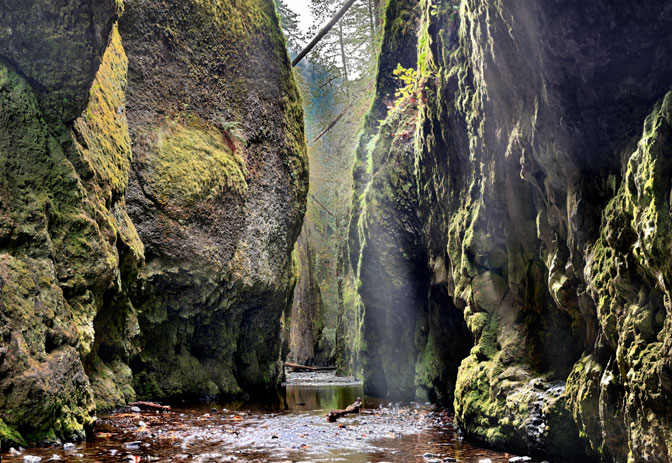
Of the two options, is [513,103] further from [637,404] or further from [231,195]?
[231,195]

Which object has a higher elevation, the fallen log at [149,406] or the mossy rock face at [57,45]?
the mossy rock face at [57,45]

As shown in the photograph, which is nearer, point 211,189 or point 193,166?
point 193,166

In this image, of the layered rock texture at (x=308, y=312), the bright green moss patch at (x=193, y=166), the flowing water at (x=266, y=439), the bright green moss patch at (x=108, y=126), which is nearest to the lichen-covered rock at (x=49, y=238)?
the bright green moss patch at (x=108, y=126)

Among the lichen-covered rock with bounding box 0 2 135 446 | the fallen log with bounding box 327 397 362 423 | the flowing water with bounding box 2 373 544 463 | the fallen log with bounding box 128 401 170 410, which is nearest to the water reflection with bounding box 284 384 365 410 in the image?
the flowing water with bounding box 2 373 544 463

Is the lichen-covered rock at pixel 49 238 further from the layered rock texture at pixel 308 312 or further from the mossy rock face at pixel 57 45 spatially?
the layered rock texture at pixel 308 312

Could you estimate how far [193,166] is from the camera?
13.6m

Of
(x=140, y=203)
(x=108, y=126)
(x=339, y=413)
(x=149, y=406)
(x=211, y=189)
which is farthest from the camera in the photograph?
(x=211, y=189)

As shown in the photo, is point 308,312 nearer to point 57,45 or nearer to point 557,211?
point 57,45

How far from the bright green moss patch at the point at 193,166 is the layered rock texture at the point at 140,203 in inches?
1.8

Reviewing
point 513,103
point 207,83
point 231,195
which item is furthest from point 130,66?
point 513,103

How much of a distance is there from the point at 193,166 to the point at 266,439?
8476 mm

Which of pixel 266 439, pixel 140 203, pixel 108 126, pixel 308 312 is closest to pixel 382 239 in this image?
pixel 140 203

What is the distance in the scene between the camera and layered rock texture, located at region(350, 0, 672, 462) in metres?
3.83

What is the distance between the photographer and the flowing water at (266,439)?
5.54m
